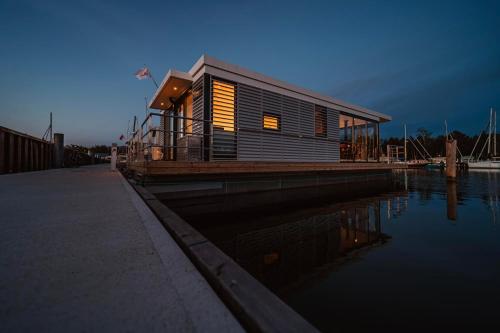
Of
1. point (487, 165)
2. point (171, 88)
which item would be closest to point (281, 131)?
point (171, 88)

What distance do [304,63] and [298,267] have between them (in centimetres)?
8740

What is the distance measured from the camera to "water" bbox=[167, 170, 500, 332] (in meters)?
1.80

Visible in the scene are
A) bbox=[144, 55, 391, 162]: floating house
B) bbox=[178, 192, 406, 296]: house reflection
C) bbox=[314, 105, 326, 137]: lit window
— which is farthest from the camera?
bbox=[314, 105, 326, 137]: lit window

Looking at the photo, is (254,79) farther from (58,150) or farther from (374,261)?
(58,150)

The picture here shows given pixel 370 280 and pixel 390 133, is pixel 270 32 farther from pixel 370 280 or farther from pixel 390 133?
pixel 390 133

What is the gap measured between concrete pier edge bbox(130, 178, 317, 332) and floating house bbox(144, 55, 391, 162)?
447 centimetres

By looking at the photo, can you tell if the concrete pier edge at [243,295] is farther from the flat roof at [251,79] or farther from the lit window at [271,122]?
the lit window at [271,122]

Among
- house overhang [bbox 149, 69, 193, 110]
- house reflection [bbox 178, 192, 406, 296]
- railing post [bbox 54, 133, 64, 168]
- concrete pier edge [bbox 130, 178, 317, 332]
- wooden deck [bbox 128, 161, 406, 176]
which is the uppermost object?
house overhang [bbox 149, 69, 193, 110]

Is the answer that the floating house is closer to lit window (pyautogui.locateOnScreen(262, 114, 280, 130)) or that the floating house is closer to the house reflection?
lit window (pyautogui.locateOnScreen(262, 114, 280, 130))

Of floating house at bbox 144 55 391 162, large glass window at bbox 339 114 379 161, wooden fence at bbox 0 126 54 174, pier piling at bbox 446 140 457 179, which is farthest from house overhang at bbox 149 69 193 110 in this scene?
pier piling at bbox 446 140 457 179

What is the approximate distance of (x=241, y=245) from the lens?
348 centimetres

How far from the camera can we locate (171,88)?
8516 millimetres

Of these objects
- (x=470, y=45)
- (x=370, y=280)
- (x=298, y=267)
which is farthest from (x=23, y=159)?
(x=470, y=45)

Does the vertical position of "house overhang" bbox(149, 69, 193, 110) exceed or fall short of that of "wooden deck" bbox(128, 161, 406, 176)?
it exceeds it
